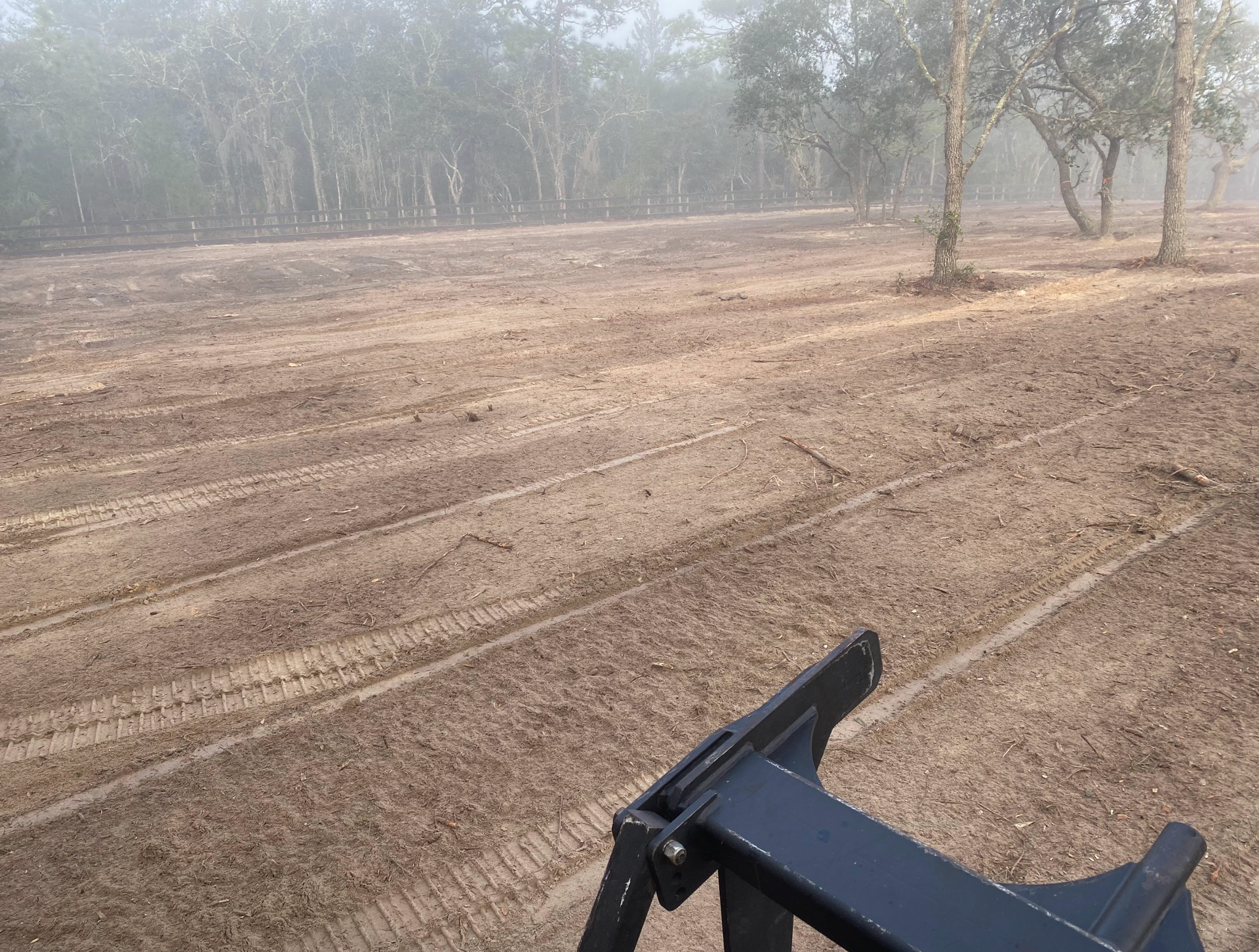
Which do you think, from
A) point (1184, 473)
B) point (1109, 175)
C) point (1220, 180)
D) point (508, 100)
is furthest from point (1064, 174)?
point (508, 100)

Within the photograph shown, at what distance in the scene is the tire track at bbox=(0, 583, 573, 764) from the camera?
3.19 meters

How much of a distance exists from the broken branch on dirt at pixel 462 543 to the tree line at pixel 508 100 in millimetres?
18889

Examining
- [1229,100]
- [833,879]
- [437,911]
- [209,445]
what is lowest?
[437,911]

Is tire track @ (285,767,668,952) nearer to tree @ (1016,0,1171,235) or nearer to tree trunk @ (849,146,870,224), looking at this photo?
tree @ (1016,0,1171,235)

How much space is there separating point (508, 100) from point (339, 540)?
43208 mm

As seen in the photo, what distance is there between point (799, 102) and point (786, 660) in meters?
28.2

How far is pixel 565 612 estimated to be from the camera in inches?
153

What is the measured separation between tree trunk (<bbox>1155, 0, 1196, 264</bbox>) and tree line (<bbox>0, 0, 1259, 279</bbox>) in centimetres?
582

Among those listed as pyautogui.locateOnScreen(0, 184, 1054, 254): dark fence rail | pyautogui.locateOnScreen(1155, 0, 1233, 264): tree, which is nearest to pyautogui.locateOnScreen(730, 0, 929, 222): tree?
pyautogui.locateOnScreen(0, 184, 1054, 254): dark fence rail

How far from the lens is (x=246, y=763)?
2.98 m

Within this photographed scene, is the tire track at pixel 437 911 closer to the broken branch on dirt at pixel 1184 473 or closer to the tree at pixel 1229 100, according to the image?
the broken branch on dirt at pixel 1184 473

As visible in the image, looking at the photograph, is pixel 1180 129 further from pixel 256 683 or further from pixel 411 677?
pixel 256 683

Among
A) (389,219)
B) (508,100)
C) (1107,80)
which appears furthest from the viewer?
(508,100)

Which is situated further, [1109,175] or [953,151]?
[1109,175]
